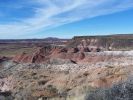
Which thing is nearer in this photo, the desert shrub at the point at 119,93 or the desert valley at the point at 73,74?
the desert shrub at the point at 119,93

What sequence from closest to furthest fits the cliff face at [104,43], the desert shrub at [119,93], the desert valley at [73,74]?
the desert shrub at [119,93], the desert valley at [73,74], the cliff face at [104,43]

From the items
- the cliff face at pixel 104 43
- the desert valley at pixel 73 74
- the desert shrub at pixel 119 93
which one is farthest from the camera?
the cliff face at pixel 104 43

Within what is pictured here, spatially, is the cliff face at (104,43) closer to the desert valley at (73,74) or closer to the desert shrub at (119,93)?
the desert valley at (73,74)

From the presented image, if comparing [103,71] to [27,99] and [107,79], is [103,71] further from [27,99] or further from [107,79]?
[27,99]

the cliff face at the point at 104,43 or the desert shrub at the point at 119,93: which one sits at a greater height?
the desert shrub at the point at 119,93

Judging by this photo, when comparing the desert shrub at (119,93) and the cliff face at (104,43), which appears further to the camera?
the cliff face at (104,43)

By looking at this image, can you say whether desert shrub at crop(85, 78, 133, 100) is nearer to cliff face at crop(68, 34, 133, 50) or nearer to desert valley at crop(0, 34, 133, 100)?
desert valley at crop(0, 34, 133, 100)

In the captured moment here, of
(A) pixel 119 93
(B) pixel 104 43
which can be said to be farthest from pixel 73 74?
(B) pixel 104 43

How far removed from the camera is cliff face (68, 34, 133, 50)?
79812 mm

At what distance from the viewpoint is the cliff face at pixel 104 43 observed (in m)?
79.8

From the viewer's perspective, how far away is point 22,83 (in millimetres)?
30734

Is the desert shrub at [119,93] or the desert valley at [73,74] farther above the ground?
the desert shrub at [119,93]

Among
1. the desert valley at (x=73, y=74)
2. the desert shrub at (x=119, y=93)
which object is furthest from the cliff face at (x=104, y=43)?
the desert shrub at (x=119, y=93)

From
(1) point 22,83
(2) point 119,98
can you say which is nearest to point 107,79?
(1) point 22,83
